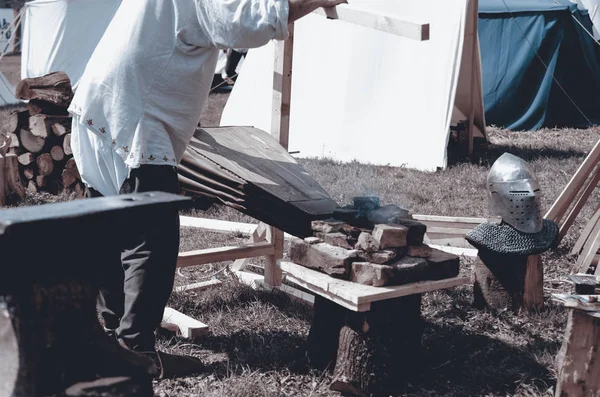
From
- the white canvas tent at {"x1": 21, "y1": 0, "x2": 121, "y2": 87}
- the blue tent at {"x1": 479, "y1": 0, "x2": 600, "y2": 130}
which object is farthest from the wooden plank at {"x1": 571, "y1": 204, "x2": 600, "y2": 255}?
the white canvas tent at {"x1": 21, "y1": 0, "x2": 121, "y2": 87}

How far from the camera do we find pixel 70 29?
11.7 m

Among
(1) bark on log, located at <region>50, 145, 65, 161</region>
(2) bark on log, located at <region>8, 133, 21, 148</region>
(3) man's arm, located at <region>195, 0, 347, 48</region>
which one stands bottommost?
(1) bark on log, located at <region>50, 145, 65, 161</region>

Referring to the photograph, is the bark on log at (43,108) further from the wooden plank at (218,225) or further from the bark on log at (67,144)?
the wooden plank at (218,225)

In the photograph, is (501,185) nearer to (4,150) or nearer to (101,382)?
(101,382)

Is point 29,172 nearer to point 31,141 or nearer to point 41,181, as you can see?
point 41,181

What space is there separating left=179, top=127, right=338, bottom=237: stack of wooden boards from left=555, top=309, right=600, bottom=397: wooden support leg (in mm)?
1136

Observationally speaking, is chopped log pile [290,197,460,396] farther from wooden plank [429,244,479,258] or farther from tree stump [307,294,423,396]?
wooden plank [429,244,479,258]

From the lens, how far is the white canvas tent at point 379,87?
7.92 metres

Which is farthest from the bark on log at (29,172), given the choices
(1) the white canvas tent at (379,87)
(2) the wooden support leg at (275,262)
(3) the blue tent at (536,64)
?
(3) the blue tent at (536,64)

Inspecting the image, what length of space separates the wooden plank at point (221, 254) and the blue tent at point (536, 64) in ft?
22.8

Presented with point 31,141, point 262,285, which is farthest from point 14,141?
point 262,285

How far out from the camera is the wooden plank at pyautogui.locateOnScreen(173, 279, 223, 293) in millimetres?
4395

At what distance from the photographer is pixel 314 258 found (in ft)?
10.5

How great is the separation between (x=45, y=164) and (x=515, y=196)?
15.0 feet
